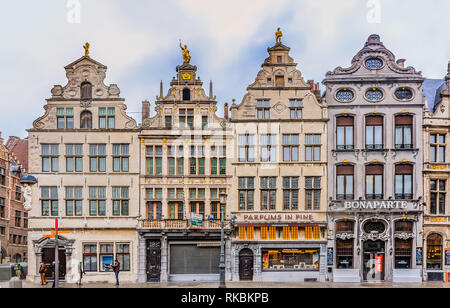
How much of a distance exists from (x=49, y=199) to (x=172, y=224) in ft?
20.9

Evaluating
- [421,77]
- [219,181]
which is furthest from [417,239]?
[219,181]

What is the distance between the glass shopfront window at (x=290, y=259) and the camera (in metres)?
27.9

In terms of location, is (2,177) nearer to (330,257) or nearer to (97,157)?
(97,157)

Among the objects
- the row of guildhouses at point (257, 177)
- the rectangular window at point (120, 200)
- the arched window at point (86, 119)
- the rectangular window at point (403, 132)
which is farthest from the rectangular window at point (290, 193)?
the arched window at point (86, 119)

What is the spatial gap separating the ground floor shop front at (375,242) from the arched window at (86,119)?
43.1 ft

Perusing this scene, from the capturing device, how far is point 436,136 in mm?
28250

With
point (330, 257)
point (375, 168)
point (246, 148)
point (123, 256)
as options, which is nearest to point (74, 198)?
point (123, 256)

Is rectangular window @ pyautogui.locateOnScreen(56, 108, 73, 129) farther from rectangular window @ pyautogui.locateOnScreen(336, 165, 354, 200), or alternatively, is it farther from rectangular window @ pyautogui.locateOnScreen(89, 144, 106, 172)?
rectangular window @ pyautogui.locateOnScreen(336, 165, 354, 200)

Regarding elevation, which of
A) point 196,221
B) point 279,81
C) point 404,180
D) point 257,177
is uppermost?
point 279,81

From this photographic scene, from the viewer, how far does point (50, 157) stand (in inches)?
1089

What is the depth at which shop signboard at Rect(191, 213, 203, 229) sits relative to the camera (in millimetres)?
27266

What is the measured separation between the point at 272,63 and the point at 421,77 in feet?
25.1

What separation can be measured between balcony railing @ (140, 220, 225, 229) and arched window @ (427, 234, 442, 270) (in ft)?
34.6
